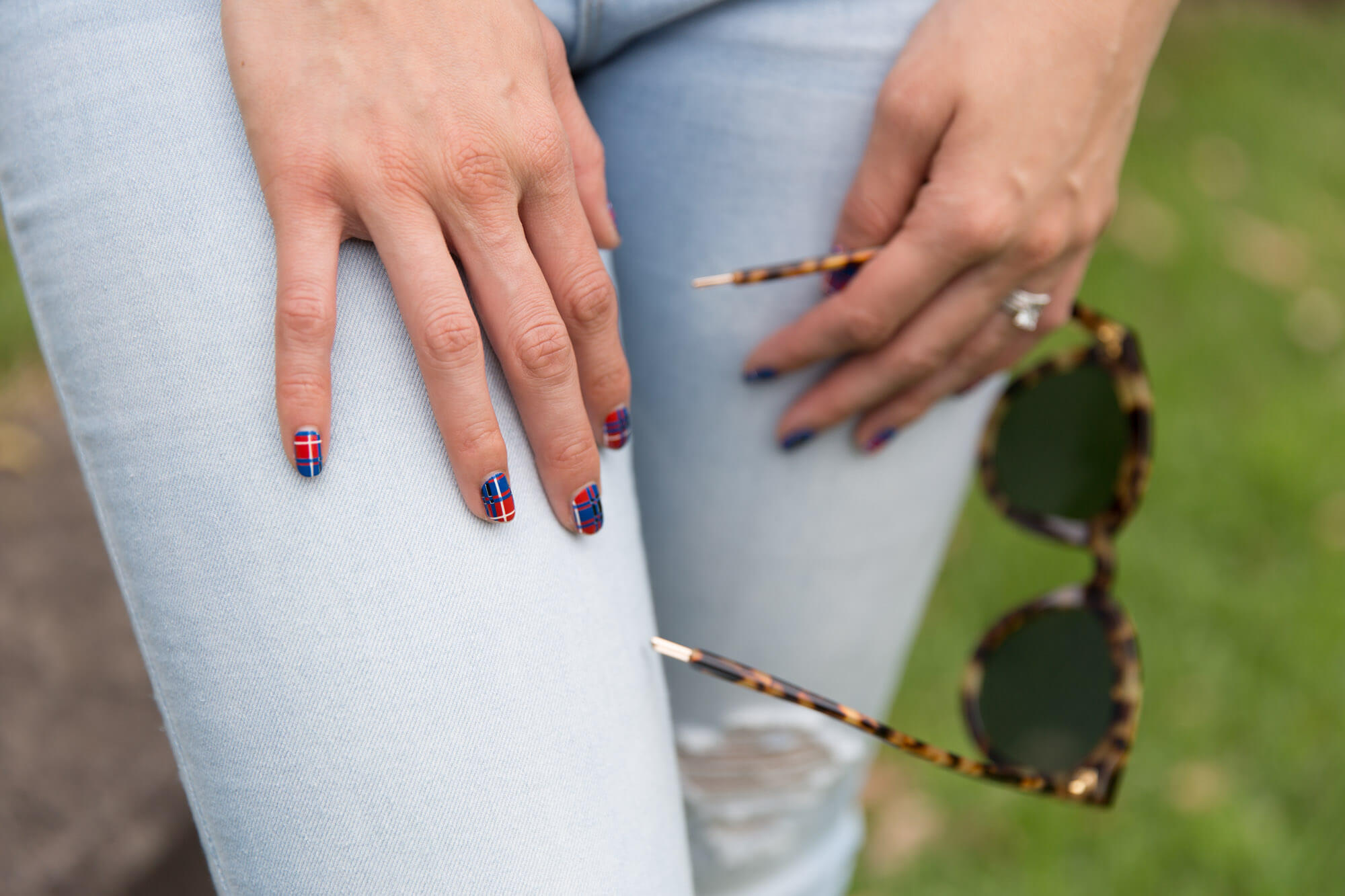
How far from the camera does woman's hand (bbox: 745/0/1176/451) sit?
79cm

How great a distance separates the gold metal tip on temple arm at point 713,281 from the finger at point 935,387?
0.19 m

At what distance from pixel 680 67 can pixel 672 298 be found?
194mm

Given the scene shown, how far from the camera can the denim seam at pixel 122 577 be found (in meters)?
0.64

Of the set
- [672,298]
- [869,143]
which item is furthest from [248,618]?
[869,143]

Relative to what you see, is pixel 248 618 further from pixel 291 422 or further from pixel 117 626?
pixel 117 626

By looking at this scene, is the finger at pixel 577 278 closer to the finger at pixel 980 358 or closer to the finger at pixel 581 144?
the finger at pixel 581 144

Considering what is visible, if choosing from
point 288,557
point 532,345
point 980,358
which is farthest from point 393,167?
point 980,358

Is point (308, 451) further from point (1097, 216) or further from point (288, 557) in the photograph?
point (1097, 216)

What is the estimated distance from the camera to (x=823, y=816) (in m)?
1.17

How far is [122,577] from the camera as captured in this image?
0.65m

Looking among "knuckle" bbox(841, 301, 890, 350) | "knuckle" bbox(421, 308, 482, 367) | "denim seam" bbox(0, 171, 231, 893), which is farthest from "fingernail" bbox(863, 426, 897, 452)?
"denim seam" bbox(0, 171, 231, 893)

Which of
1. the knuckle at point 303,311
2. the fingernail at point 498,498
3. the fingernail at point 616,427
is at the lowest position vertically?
the fingernail at point 616,427

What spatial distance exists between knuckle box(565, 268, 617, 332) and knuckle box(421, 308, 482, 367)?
8cm

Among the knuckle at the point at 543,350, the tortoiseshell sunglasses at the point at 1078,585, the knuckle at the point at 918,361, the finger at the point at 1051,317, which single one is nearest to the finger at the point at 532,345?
the knuckle at the point at 543,350
